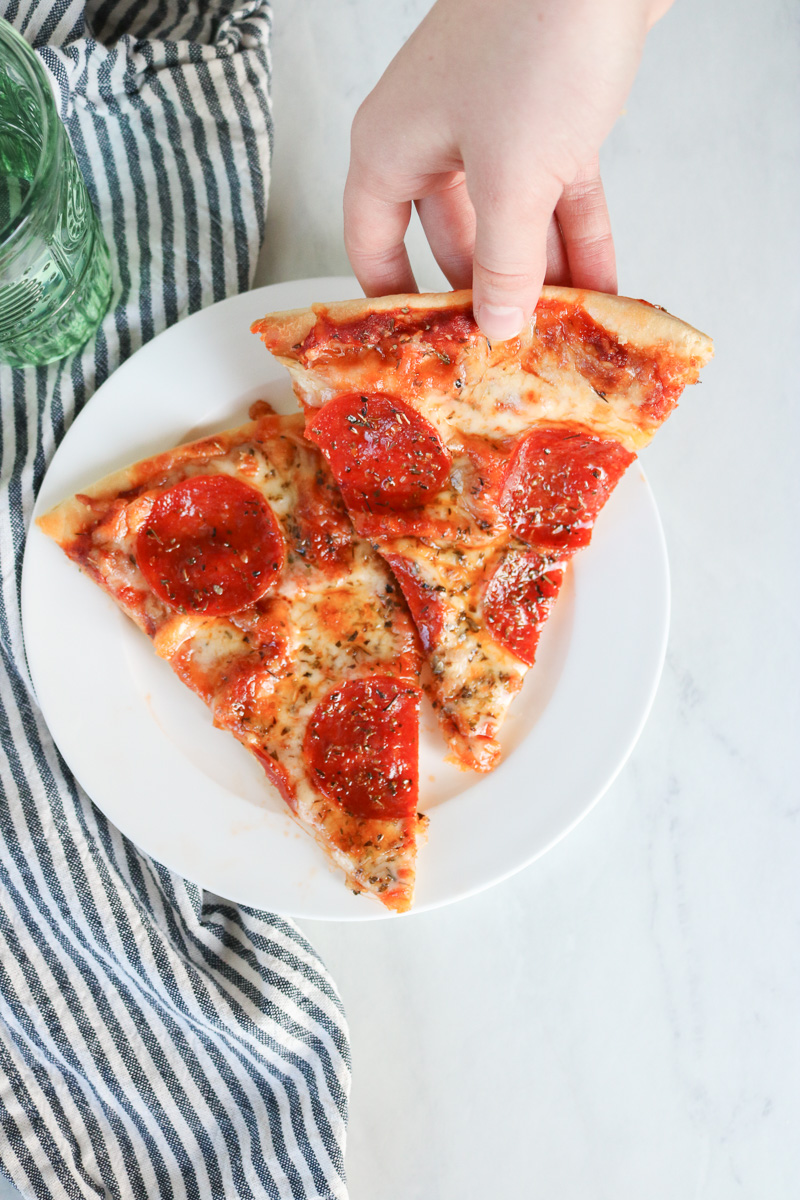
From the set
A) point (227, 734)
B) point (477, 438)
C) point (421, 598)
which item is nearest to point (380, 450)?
point (477, 438)

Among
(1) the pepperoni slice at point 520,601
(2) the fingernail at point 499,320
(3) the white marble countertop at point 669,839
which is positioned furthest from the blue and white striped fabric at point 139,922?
(1) the pepperoni slice at point 520,601

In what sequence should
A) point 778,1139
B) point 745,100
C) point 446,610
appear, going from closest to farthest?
point 446,610 → point 778,1139 → point 745,100

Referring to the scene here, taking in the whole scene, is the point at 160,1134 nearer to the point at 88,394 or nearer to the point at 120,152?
the point at 88,394

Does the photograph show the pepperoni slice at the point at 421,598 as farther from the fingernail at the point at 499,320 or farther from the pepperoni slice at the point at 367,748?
the fingernail at the point at 499,320

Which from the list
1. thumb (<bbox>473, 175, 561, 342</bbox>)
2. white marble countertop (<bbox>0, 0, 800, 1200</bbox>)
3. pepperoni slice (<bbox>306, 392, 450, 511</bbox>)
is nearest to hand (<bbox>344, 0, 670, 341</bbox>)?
thumb (<bbox>473, 175, 561, 342</bbox>)

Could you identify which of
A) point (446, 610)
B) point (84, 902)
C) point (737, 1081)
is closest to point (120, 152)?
point (446, 610)

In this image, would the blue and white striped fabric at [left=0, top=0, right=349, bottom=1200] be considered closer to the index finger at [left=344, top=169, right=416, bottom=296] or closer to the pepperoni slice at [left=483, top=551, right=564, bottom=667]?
the index finger at [left=344, top=169, right=416, bottom=296]
